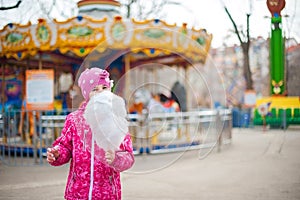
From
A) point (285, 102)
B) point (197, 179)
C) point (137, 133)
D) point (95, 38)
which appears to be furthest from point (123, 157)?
point (285, 102)

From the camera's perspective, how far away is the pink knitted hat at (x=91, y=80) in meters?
2.51

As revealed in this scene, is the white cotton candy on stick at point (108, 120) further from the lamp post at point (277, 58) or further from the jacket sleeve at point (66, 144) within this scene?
the lamp post at point (277, 58)

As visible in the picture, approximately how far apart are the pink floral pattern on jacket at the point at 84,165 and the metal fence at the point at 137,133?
4647mm

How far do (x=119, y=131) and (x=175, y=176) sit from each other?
15.8 feet

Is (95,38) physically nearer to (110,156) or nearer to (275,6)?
(110,156)

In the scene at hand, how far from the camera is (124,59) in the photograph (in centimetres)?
1139

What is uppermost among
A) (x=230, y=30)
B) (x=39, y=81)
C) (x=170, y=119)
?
(x=230, y=30)

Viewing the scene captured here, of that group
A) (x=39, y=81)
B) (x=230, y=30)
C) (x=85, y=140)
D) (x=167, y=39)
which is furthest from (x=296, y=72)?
(x=85, y=140)

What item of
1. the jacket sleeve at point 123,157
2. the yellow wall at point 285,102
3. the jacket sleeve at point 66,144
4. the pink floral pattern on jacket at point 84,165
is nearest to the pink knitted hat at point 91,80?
the pink floral pattern on jacket at point 84,165

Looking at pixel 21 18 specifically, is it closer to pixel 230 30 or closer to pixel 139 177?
pixel 139 177

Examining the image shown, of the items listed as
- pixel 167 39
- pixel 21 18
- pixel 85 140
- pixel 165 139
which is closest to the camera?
pixel 85 140

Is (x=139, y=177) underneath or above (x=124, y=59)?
underneath

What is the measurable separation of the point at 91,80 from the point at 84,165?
0.49 meters

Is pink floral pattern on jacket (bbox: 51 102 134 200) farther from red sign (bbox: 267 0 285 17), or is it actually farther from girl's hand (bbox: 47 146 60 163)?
red sign (bbox: 267 0 285 17)
